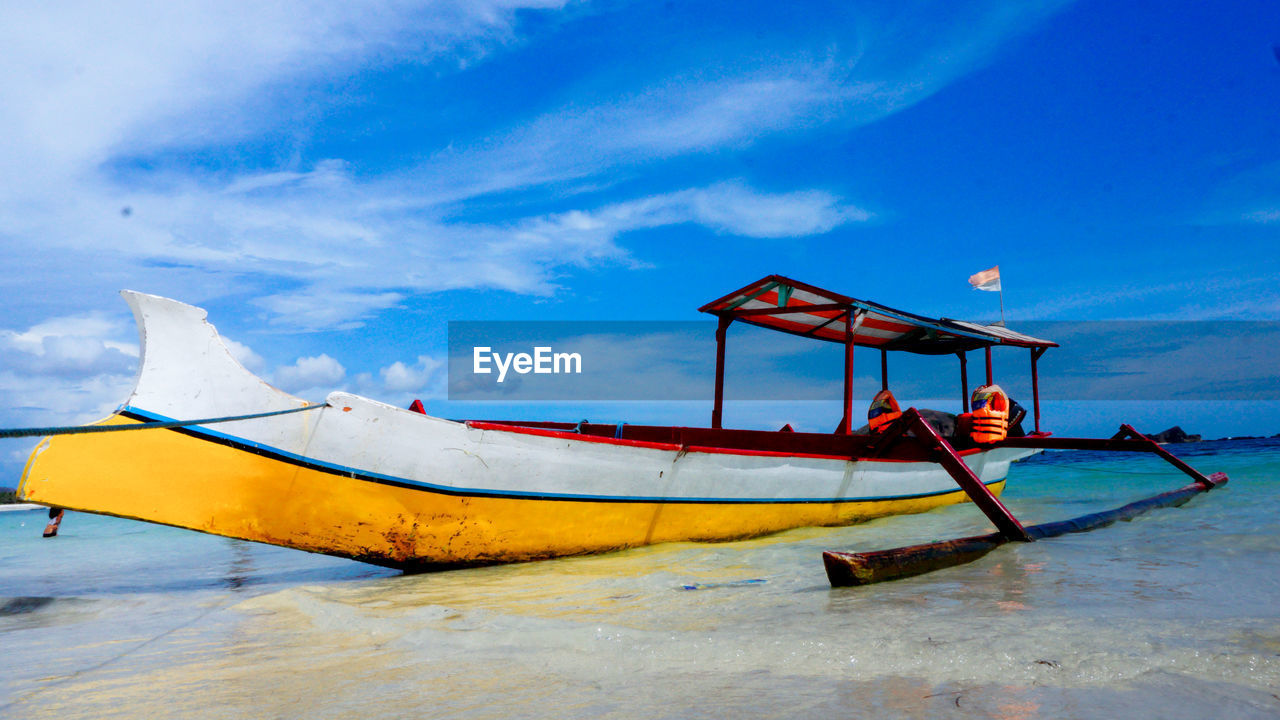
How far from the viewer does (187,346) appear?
4734 mm

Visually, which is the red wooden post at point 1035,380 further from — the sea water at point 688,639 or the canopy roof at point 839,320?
the sea water at point 688,639

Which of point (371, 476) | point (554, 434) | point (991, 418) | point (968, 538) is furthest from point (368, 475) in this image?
point (991, 418)

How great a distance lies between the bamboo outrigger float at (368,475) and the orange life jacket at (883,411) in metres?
1.99

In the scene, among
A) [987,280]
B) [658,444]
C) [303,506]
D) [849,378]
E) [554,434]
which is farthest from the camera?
[987,280]

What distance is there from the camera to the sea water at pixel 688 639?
2.29m

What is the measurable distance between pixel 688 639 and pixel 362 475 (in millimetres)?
2895

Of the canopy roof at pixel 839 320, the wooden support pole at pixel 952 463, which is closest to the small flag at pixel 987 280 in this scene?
the canopy roof at pixel 839 320

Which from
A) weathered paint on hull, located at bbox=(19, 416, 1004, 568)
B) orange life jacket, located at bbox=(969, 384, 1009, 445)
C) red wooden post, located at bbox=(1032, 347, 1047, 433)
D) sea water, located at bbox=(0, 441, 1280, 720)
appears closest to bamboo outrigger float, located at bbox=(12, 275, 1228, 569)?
weathered paint on hull, located at bbox=(19, 416, 1004, 568)

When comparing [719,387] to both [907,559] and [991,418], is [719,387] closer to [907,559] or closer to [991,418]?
[991,418]

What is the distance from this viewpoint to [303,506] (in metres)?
4.89

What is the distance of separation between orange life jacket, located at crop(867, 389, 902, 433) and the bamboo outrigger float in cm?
199

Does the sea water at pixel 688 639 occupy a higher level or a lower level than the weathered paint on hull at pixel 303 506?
lower

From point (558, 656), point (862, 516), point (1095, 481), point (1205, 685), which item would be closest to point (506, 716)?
point (558, 656)

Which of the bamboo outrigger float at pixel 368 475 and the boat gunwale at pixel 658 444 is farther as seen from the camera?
the boat gunwale at pixel 658 444
